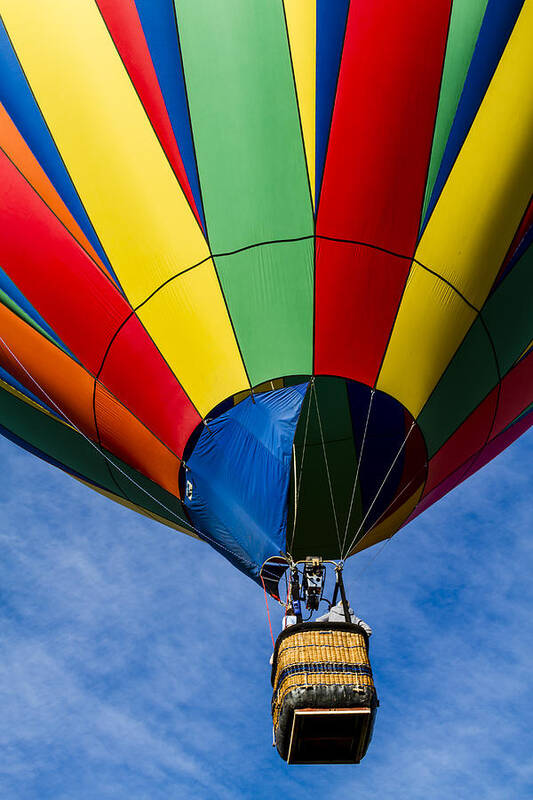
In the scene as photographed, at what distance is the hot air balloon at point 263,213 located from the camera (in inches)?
234

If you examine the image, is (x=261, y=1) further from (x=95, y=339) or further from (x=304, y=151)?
(x=95, y=339)

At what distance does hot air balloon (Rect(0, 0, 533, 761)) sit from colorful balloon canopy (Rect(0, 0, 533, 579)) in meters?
0.01

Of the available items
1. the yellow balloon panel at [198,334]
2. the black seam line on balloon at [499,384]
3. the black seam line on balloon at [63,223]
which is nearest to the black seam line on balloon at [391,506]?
the black seam line on balloon at [499,384]

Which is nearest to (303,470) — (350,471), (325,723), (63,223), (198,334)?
(350,471)

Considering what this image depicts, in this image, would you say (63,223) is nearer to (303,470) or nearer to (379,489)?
(303,470)

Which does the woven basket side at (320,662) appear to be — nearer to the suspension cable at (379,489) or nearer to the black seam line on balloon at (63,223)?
the suspension cable at (379,489)

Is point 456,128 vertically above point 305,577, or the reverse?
point 456,128

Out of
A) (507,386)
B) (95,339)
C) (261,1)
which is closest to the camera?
(261,1)

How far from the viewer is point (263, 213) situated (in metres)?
5.98

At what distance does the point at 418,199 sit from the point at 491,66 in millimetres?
894

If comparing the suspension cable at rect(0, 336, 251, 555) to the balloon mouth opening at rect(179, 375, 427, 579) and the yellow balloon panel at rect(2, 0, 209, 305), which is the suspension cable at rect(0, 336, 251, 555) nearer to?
the balloon mouth opening at rect(179, 375, 427, 579)

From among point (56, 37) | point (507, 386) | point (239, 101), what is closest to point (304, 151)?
point (239, 101)

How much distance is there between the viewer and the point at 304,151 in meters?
5.99

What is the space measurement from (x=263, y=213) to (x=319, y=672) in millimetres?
2652
